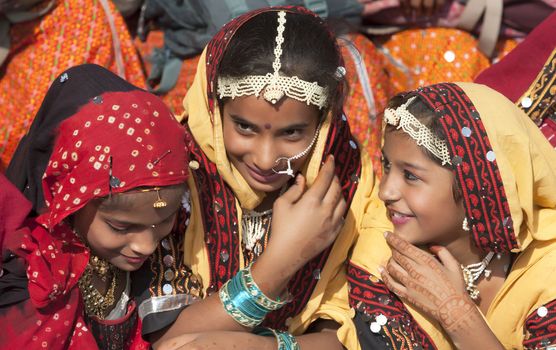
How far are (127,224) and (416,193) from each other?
1.08 m

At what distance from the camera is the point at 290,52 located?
3217 millimetres

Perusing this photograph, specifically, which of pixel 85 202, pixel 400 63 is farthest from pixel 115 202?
pixel 400 63

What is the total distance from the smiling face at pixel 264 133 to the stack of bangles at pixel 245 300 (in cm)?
Result: 37

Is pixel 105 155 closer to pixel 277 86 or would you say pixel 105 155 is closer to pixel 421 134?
pixel 277 86

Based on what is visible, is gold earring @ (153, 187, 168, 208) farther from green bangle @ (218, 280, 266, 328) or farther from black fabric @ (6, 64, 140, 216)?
green bangle @ (218, 280, 266, 328)

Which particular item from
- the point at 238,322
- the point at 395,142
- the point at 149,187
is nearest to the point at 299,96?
the point at 395,142

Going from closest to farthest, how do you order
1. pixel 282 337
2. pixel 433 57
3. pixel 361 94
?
pixel 282 337 < pixel 361 94 < pixel 433 57

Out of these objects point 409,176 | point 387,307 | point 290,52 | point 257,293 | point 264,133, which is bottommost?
point 387,307

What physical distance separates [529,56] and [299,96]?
4.92 feet

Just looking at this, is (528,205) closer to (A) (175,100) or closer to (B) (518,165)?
(B) (518,165)

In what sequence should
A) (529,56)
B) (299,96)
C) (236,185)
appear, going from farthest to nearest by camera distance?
(529,56)
(236,185)
(299,96)

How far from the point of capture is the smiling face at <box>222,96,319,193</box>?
126 inches

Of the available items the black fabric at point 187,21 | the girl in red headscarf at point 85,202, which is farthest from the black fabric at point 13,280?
the black fabric at point 187,21

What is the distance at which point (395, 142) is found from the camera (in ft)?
10.9
